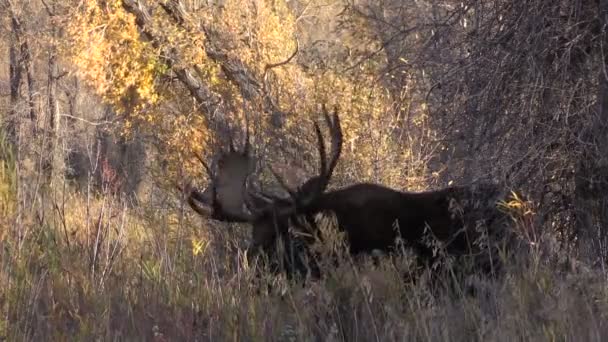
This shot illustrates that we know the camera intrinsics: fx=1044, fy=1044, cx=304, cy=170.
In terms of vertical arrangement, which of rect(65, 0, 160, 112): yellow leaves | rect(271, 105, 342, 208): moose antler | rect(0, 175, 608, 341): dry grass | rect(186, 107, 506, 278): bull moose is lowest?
rect(0, 175, 608, 341): dry grass

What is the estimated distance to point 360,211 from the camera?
20.9 ft

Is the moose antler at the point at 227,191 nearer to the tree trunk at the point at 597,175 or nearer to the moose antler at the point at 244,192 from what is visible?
the moose antler at the point at 244,192

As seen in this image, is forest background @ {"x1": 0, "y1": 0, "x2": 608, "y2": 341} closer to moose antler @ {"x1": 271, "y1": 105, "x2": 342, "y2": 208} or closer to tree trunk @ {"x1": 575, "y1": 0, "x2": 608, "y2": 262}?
tree trunk @ {"x1": 575, "y1": 0, "x2": 608, "y2": 262}

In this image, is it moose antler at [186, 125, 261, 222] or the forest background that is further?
moose antler at [186, 125, 261, 222]

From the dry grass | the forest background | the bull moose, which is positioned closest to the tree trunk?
the forest background

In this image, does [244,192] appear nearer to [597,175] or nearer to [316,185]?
[316,185]

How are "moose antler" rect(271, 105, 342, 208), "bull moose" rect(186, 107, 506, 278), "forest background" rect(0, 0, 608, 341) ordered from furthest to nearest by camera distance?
1. "moose antler" rect(271, 105, 342, 208)
2. "bull moose" rect(186, 107, 506, 278)
3. "forest background" rect(0, 0, 608, 341)

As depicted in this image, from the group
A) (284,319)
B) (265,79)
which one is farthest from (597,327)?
(265,79)

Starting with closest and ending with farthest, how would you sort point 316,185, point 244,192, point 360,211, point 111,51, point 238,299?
point 238,299 < point 360,211 < point 316,185 < point 244,192 < point 111,51

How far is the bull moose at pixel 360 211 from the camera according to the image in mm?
6215

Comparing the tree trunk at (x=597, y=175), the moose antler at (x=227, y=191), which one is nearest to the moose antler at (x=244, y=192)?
the moose antler at (x=227, y=191)

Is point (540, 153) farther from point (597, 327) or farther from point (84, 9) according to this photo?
point (84, 9)

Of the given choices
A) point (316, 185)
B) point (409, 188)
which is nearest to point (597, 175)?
point (316, 185)

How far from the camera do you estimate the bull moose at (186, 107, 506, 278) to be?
621cm
